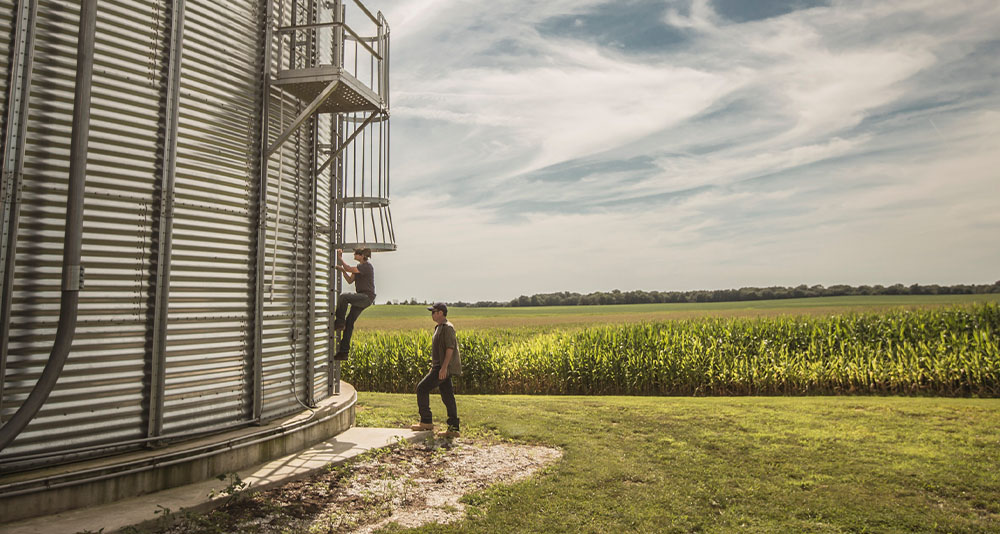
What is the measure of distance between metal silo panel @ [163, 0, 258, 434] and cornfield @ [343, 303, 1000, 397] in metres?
12.0

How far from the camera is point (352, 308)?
10156 millimetres

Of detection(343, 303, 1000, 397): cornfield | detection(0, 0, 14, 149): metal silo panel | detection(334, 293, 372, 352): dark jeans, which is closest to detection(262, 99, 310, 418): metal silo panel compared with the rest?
detection(334, 293, 372, 352): dark jeans

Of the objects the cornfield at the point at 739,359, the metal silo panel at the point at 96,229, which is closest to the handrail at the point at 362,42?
the metal silo panel at the point at 96,229

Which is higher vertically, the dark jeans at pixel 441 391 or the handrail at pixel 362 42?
the handrail at pixel 362 42

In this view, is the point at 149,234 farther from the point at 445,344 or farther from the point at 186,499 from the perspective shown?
the point at 445,344

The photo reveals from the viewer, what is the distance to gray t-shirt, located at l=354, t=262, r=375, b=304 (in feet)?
33.0

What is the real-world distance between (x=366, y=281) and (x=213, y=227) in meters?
2.72

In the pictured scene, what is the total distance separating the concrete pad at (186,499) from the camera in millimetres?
5605

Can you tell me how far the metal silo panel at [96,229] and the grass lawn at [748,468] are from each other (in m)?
3.92

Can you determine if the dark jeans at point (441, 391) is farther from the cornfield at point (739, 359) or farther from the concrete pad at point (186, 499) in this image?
the cornfield at point (739, 359)

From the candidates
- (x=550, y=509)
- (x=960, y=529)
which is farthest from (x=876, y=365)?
(x=550, y=509)

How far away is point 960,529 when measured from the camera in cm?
632

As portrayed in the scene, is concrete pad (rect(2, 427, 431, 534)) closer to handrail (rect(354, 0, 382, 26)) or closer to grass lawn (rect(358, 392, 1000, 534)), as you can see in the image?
grass lawn (rect(358, 392, 1000, 534))

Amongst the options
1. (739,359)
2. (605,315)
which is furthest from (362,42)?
(605,315)
